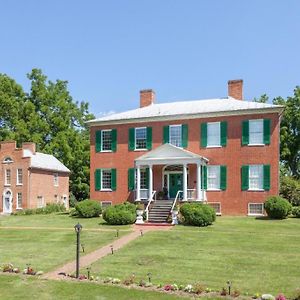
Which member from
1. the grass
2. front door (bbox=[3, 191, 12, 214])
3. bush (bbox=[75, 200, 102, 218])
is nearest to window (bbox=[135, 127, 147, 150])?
bush (bbox=[75, 200, 102, 218])

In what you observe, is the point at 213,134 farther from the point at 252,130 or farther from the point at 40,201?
the point at 40,201

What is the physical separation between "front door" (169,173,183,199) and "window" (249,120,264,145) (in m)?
5.73

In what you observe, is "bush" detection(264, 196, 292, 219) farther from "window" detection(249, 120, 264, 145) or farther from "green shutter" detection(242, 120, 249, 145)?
"green shutter" detection(242, 120, 249, 145)

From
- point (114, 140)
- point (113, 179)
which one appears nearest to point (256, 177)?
point (113, 179)

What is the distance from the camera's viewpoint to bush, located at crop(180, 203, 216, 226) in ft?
78.2

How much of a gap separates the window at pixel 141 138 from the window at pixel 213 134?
4875mm

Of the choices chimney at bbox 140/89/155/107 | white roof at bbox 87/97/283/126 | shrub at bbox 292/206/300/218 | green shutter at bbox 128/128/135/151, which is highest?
chimney at bbox 140/89/155/107

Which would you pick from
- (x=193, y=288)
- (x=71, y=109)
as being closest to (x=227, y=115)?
(x=193, y=288)

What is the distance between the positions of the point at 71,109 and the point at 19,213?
72.3 ft

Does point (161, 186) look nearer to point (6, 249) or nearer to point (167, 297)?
point (6, 249)

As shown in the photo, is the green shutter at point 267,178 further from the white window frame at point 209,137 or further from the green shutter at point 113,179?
the green shutter at point 113,179

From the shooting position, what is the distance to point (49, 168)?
43.6 meters

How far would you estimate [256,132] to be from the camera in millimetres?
29219

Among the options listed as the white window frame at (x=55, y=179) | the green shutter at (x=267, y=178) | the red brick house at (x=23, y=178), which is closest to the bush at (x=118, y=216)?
the green shutter at (x=267, y=178)
